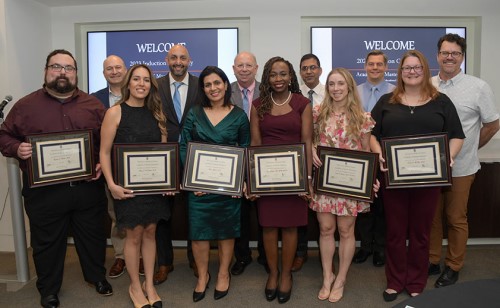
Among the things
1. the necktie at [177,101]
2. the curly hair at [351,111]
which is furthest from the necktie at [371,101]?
the necktie at [177,101]

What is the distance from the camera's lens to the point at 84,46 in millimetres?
4930

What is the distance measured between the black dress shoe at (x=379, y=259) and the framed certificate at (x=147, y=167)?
1909mm

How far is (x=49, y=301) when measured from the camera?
2934mm

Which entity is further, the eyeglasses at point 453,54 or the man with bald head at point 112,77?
the man with bald head at point 112,77

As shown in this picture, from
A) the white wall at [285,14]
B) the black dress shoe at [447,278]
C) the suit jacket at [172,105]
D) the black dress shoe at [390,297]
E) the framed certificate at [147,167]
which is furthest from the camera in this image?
the white wall at [285,14]

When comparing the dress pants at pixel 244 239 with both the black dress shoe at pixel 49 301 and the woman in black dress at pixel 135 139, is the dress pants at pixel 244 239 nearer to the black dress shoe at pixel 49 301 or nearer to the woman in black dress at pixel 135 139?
the woman in black dress at pixel 135 139

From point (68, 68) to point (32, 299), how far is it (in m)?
1.70

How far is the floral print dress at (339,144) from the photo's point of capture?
275cm

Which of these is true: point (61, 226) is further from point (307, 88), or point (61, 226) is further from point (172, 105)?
point (307, 88)

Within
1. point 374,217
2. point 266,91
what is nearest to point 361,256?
point 374,217

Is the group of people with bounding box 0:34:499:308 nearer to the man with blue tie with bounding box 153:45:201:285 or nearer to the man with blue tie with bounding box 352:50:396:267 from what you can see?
the man with blue tie with bounding box 153:45:201:285

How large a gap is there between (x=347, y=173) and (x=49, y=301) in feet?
7.28

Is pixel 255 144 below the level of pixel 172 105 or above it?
below

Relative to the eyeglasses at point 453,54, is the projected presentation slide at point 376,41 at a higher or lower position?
higher
